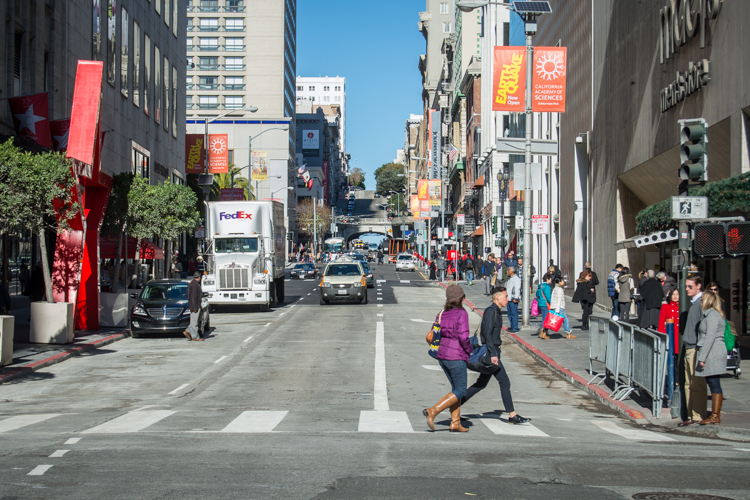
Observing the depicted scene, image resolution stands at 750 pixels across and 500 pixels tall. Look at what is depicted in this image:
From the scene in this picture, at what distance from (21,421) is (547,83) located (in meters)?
18.2

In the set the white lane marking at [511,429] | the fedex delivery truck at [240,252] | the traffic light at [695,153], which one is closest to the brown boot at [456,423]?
the white lane marking at [511,429]

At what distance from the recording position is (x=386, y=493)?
670cm

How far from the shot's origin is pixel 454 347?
32.5ft

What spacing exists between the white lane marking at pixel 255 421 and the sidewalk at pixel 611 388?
529 cm

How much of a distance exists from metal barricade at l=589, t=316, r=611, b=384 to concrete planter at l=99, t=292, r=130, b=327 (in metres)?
15.2

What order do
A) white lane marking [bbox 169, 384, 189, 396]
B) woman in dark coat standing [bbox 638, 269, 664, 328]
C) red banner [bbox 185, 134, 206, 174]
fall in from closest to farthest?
white lane marking [bbox 169, 384, 189, 396] → woman in dark coat standing [bbox 638, 269, 664, 328] → red banner [bbox 185, 134, 206, 174]

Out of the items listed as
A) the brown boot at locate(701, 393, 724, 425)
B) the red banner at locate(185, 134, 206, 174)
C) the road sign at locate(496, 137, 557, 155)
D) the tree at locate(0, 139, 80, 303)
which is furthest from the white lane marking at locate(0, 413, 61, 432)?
the red banner at locate(185, 134, 206, 174)

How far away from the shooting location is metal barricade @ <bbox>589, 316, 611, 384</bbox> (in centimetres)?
1462

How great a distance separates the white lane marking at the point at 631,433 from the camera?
10023 mm

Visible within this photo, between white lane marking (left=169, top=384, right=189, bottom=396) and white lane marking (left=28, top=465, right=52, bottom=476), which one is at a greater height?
white lane marking (left=28, top=465, right=52, bottom=476)

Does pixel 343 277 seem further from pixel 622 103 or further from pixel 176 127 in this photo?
pixel 176 127

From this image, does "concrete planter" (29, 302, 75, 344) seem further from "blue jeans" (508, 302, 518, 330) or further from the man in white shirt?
"blue jeans" (508, 302, 518, 330)

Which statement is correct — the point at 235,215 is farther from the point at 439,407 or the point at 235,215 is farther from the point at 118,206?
the point at 439,407

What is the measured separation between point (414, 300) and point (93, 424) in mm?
27937
